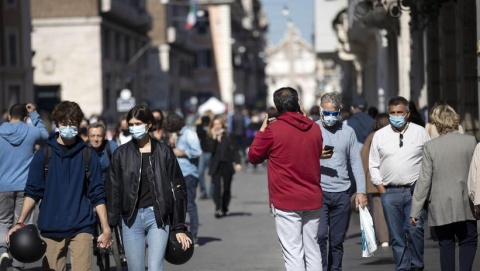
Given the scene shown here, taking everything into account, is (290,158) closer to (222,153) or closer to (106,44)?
(222,153)

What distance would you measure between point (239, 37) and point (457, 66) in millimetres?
103781

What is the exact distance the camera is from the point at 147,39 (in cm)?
7425

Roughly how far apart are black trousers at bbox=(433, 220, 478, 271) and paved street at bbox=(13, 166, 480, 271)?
201 cm

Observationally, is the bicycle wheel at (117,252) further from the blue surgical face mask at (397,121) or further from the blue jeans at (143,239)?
the blue surgical face mask at (397,121)

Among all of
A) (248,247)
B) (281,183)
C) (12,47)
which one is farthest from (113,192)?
(12,47)

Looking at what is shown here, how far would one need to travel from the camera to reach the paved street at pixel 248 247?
1352cm

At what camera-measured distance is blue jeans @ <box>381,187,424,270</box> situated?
451 inches

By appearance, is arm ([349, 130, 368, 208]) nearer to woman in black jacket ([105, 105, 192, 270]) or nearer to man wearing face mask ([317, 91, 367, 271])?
man wearing face mask ([317, 91, 367, 271])

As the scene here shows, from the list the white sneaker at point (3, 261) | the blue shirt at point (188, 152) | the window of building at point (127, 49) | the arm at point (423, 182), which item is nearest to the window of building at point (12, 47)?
the window of building at point (127, 49)

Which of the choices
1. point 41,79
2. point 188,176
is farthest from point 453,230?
point 41,79

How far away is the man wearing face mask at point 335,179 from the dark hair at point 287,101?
1.34 metres

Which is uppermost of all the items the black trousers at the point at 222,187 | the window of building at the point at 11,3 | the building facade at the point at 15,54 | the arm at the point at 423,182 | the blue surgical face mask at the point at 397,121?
the window of building at the point at 11,3

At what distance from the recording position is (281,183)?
31.3 feet

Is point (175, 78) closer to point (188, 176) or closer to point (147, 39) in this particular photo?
point (147, 39)
